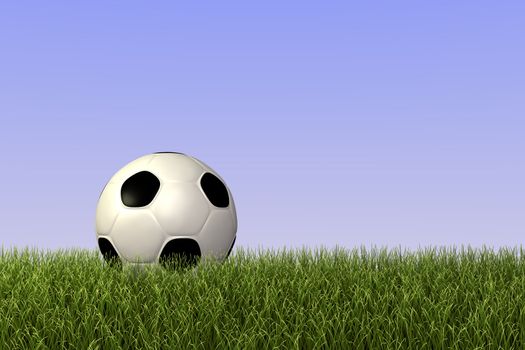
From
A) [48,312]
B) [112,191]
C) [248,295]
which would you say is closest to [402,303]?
[248,295]

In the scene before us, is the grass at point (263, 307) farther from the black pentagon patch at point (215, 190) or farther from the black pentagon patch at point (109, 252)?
the black pentagon patch at point (215, 190)

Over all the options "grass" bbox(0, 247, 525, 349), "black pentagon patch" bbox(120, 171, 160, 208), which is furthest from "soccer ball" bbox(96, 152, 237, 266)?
"grass" bbox(0, 247, 525, 349)

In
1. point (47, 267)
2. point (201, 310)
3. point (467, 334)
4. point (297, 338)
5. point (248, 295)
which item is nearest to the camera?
point (297, 338)

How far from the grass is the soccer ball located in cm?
22

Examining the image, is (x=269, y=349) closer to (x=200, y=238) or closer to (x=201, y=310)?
(x=201, y=310)

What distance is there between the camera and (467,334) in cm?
529

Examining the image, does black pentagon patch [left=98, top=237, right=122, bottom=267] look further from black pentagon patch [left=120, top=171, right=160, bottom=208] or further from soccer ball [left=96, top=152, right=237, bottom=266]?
black pentagon patch [left=120, top=171, right=160, bottom=208]

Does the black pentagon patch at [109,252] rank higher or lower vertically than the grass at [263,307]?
higher

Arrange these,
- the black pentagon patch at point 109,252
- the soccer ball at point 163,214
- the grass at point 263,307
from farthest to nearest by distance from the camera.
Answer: the black pentagon patch at point 109,252 → the soccer ball at point 163,214 → the grass at point 263,307

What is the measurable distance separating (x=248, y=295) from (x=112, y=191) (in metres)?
2.36

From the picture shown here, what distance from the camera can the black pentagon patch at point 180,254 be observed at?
749 centimetres

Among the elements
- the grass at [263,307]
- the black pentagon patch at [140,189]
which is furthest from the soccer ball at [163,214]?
the grass at [263,307]

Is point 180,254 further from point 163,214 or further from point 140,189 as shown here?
point 140,189

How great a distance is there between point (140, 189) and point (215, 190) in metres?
0.84
